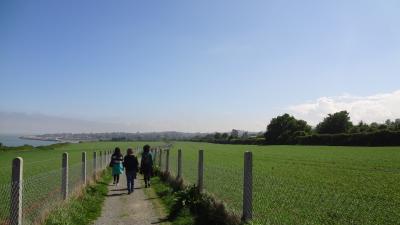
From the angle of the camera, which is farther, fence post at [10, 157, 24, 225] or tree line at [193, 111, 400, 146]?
tree line at [193, 111, 400, 146]

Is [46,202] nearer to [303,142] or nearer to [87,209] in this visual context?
[87,209]

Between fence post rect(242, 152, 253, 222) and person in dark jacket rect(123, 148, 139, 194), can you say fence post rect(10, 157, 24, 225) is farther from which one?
person in dark jacket rect(123, 148, 139, 194)

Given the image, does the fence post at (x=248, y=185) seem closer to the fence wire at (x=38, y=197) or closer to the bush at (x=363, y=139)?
the fence wire at (x=38, y=197)

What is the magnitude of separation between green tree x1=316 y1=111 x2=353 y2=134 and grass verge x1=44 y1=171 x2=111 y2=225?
383ft

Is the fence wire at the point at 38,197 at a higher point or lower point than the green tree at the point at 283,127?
lower

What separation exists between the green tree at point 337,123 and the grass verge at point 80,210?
117 meters

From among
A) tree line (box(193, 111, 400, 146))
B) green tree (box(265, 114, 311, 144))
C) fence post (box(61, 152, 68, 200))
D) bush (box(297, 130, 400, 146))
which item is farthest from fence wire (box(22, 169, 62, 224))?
green tree (box(265, 114, 311, 144))

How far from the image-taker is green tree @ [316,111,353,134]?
124m

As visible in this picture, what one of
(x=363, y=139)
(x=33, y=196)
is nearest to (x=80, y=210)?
(x=33, y=196)

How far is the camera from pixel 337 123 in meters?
125

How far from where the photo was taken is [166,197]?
46.6 feet

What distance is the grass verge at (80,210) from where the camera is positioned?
9172 millimetres

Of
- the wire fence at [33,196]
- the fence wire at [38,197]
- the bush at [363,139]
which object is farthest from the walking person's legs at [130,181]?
the bush at [363,139]

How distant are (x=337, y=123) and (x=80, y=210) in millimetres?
121258
